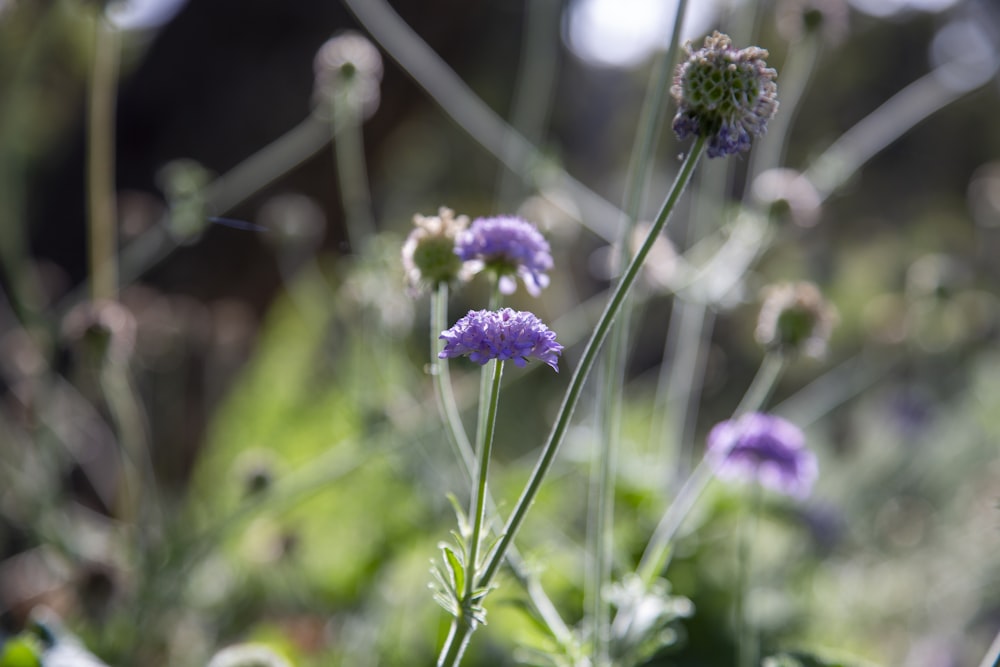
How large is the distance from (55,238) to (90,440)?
3.24ft

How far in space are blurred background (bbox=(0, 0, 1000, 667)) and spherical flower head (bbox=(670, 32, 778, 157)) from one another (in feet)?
1.17

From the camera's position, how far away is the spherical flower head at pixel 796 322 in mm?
1488

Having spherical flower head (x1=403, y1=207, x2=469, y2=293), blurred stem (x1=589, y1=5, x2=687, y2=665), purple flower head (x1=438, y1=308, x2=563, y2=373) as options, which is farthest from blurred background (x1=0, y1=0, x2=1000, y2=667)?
purple flower head (x1=438, y1=308, x2=563, y2=373)

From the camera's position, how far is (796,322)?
1487 millimetres

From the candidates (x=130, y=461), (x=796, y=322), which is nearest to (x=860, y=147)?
(x=796, y=322)

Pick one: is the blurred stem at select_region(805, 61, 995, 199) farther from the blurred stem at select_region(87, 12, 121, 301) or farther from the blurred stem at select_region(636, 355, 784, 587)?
the blurred stem at select_region(87, 12, 121, 301)

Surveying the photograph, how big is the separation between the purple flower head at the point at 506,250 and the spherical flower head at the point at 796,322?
19.2 inches

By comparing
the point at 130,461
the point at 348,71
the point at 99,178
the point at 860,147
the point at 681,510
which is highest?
the point at 860,147

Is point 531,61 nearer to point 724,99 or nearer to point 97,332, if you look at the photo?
point 97,332

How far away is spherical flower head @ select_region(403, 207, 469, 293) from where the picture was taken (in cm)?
121

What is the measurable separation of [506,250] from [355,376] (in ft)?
6.47

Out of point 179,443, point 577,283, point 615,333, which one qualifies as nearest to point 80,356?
point 615,333

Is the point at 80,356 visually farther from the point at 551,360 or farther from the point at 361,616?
the point at 551,360

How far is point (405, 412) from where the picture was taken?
2.07m
